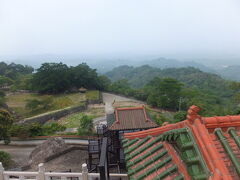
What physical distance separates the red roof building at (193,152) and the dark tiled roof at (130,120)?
752 cm

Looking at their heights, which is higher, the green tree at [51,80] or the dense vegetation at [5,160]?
the green tree at [51,80]

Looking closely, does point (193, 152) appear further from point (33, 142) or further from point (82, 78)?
point (82, 78)

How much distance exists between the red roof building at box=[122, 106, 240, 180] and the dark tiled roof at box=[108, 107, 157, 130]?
7516 mm

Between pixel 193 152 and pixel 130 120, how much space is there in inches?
379

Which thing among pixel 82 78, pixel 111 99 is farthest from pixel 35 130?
pixel 82 78

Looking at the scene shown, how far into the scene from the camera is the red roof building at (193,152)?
2.67 meters

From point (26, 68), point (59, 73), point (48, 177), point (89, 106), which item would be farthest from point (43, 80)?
point (48, 177)

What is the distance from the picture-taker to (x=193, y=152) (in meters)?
2.98

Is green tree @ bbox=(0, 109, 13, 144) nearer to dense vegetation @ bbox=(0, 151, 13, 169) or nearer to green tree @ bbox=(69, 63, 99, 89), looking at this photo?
dense vegetation @ bbox=(0, 151, 13, 169)

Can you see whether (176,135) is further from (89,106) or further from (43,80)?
(43,80)

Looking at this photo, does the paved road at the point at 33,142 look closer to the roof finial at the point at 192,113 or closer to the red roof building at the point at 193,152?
the red roof building at the point at 193,152

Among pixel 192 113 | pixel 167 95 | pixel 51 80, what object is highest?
pixel 192 113

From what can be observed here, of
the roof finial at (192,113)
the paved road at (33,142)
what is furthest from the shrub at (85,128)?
the roof finial at (192,113)

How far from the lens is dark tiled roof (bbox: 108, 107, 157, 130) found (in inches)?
474
